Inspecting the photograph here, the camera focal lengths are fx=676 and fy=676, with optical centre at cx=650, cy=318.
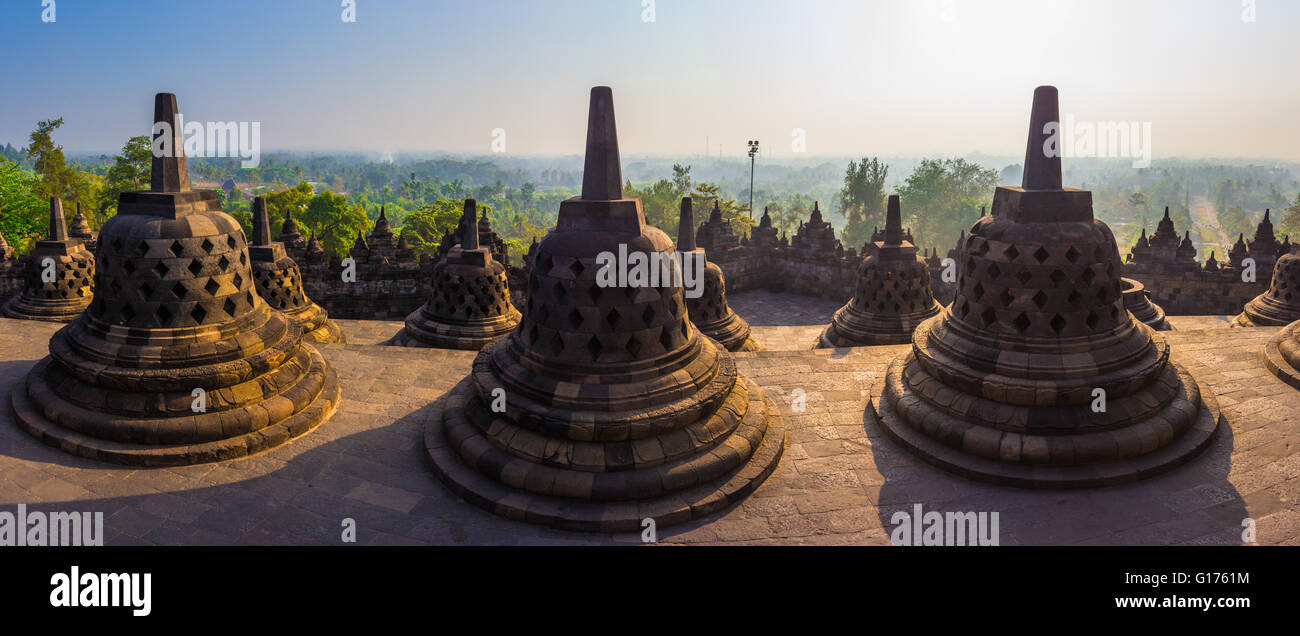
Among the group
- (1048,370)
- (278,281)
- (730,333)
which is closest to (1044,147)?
Result: (1048,370)

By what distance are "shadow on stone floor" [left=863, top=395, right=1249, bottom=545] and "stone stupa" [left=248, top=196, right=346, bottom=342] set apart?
10.7 metres

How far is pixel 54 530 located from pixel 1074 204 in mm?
8727

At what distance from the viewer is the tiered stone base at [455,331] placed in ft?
39.9

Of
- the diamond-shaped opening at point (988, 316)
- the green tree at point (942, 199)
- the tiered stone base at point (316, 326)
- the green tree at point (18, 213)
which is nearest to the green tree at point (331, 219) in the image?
the green tree at point (18, 213)

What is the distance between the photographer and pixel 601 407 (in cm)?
549

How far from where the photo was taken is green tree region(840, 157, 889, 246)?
71688 millimetres

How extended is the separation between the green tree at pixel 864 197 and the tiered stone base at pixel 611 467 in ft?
226

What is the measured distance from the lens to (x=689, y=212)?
12.7 metres

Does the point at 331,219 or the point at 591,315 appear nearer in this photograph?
the point at 591,315

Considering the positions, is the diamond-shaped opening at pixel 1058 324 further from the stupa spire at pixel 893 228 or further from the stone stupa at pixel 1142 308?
the stone stupa at pixel 1142 308

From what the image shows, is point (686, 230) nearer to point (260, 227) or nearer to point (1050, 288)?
point (1050, 288)

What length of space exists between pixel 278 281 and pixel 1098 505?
42.5ft

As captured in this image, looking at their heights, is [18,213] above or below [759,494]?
above

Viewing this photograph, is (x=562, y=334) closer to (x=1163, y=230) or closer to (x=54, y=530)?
(x=54, y=530)
